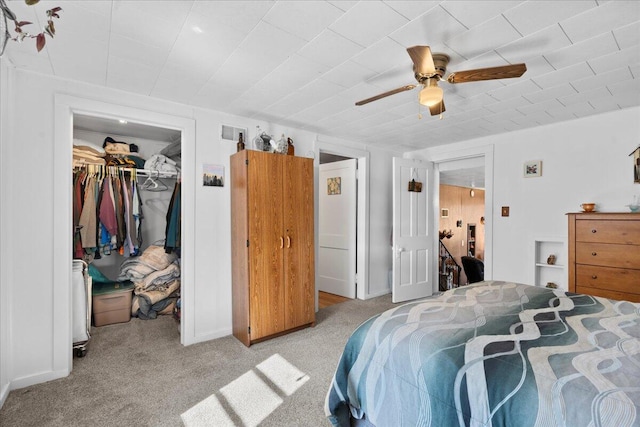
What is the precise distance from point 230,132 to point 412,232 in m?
2.86

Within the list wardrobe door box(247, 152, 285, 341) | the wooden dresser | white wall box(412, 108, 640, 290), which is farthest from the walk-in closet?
the wooden dresser

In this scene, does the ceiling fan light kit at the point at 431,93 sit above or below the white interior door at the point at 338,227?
above

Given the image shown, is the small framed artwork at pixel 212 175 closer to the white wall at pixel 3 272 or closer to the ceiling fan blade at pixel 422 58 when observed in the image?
the white wall at pixel 3 272

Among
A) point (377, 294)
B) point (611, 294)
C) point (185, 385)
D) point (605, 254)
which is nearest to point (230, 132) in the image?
point (185, 385)

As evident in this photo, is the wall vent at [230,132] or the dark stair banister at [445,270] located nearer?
the wall vent at [230,132]

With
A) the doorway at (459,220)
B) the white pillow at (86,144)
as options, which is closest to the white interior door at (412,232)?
the doorway at (459,220)

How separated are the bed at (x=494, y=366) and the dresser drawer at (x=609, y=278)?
124cm

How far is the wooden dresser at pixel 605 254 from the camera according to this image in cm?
264

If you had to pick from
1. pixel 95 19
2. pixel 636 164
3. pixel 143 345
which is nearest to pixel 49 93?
pixel 95 19

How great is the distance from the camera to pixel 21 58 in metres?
2.07

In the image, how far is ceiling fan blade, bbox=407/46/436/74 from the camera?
5.31ft

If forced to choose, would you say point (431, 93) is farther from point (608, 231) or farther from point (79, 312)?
point (79, 312)

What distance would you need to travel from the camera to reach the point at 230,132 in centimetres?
323

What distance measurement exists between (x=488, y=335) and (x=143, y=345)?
302 cm
